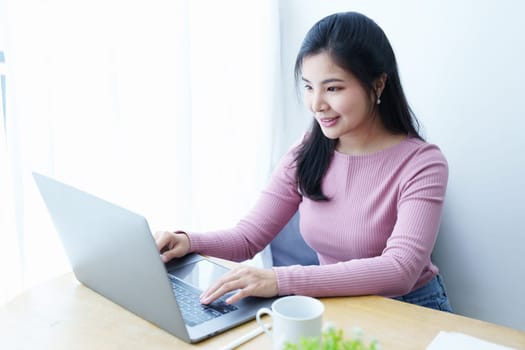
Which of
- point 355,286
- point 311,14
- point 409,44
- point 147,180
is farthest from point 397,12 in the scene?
point 355,286

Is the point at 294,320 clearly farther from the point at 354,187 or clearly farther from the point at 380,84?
the point at 380,84

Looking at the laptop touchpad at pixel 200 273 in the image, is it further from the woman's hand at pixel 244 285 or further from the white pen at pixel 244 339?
the white pen at pixel 244 339

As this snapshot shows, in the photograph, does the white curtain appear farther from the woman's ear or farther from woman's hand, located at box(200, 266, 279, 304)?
the woman's ear

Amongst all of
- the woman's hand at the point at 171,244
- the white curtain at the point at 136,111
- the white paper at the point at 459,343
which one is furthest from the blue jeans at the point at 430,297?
the white curtain at the point at 136,111

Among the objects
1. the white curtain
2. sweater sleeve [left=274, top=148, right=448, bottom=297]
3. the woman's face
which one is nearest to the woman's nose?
the woman's face

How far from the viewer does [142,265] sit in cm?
79

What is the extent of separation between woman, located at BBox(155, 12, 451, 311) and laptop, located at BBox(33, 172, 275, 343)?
0.45 feet

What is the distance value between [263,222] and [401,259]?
0.44 meters

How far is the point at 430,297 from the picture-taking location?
127cm

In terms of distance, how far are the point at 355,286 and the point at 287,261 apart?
0.71 m

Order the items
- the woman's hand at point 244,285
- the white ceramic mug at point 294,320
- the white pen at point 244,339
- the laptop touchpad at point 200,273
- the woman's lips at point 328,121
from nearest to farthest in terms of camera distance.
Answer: the white ceramic mug at point 294,320
the white pen at point 244,339
the woman's hand at point 244,285
the laptop touchpad at point 200,273
the woman's lips at point 328,121

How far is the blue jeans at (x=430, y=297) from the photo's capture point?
4.08 ft

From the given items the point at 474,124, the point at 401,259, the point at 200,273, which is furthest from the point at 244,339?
the point at 474,124

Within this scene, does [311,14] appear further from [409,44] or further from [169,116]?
[169,116]
